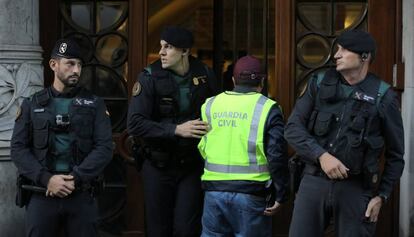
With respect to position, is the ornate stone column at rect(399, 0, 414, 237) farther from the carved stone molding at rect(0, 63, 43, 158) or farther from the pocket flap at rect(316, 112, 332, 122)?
the carved stone molding at rect(0, 63, 43, 158)

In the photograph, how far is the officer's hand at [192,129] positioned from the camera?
616 centimetres

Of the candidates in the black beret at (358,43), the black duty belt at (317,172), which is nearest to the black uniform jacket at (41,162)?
the black duty belt at (317,172)

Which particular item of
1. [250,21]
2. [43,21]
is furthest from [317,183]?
[43,21]

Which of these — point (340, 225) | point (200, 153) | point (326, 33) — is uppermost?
point (326, 33)

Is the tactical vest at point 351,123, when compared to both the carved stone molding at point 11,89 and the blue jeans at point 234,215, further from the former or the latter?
the carved stone molding at point 11,89

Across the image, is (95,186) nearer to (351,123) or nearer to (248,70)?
(248,70)

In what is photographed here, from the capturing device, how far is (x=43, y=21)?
7723mm

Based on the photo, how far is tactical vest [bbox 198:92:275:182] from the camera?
5.82 meters

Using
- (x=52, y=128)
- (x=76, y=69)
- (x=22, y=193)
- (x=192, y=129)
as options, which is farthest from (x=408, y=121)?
(x=22, y=193)

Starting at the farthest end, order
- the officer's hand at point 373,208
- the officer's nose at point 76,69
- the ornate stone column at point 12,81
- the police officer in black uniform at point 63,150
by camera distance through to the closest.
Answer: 1. the ornate stone column at point 12,81
2. the officer's nose at point 76,69
3. the police officer in black uniform at point 63,150
4. the officer's hand at point 373,208

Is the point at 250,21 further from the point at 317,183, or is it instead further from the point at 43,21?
the point at 317,183

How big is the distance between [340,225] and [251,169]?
71 centimetres

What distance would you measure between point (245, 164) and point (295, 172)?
366 mm

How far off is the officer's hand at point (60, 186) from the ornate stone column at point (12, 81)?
124cm
